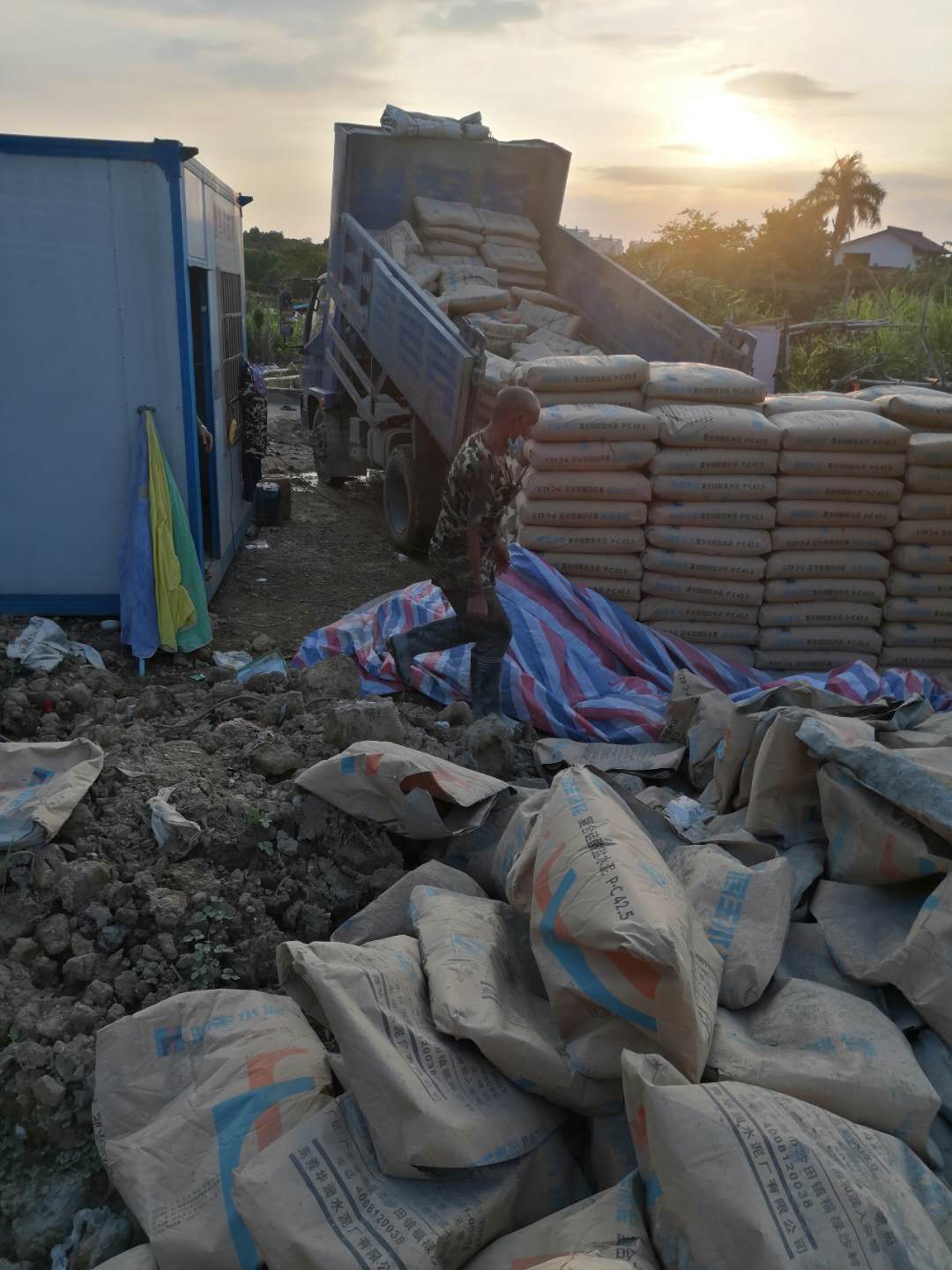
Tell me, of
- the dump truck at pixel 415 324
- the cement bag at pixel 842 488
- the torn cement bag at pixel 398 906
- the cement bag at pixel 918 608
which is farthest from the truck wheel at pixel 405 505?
the torn cement bag at pixel 398 906

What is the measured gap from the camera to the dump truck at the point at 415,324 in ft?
23.2

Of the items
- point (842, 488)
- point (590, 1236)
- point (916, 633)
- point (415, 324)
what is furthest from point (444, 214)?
point (590, 1236)

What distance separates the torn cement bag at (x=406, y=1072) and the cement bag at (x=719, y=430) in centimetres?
392

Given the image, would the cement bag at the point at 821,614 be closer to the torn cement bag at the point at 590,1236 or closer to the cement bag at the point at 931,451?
the cement bag at the point at 931,451

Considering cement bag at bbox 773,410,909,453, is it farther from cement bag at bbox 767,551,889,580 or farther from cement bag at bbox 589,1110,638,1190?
cement bag at bbox 589,1110,638,1190

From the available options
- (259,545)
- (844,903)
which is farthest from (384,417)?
(844,903)

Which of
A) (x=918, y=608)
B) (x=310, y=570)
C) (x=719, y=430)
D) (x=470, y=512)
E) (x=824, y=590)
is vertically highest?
(x=719, y=430)


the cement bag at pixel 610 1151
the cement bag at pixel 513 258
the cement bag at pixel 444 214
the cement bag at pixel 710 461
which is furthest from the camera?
the cement bag at pixel 513 258

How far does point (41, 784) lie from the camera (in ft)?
11.3

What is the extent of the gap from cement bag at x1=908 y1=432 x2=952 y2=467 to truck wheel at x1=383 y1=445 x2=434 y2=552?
145 inches

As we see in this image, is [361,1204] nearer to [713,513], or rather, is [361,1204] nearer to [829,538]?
[713,513]

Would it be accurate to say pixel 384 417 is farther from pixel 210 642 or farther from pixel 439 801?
pixel 439 801

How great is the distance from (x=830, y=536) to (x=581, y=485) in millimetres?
1549

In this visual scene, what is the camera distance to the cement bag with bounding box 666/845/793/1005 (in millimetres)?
2375
